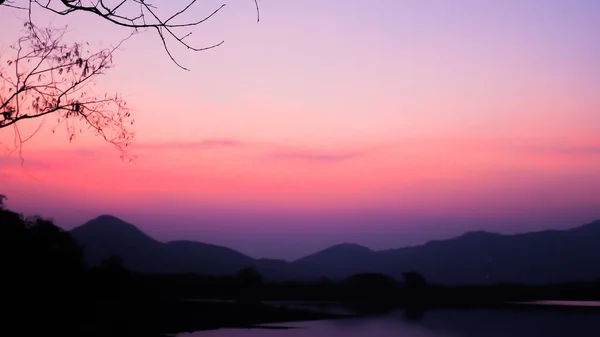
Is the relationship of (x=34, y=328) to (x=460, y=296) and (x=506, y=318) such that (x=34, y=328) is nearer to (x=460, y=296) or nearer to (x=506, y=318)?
(x=506, y=318)

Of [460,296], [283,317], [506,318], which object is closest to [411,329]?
[283,317]

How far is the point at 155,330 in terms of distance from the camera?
37.1 meters

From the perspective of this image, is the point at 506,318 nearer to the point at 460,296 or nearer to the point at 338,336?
the point at 338,336

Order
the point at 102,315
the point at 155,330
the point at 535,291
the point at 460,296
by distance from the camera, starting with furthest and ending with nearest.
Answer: the point at 535,291
the point at 460,296
the point at 155,330
the point at 102,315

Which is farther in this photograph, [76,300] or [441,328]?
[441,328]

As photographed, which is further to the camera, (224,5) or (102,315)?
(102,315)

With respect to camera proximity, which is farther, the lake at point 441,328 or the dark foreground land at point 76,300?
the lake at point 441,328

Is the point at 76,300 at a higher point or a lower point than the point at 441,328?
higher

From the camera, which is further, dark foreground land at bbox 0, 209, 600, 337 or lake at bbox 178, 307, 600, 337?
lake at bbox 178, 307, 600, 337

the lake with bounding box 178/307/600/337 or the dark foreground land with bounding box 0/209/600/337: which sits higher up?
the dark foreground land with bounding box 0/209/600/337

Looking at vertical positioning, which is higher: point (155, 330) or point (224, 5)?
point (224, 5)

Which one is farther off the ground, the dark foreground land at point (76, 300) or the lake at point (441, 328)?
the dark foreground land at point (76, 300)

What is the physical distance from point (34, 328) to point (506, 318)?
40.9 metres

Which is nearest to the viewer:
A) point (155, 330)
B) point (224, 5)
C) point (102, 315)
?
point (224, 5)
